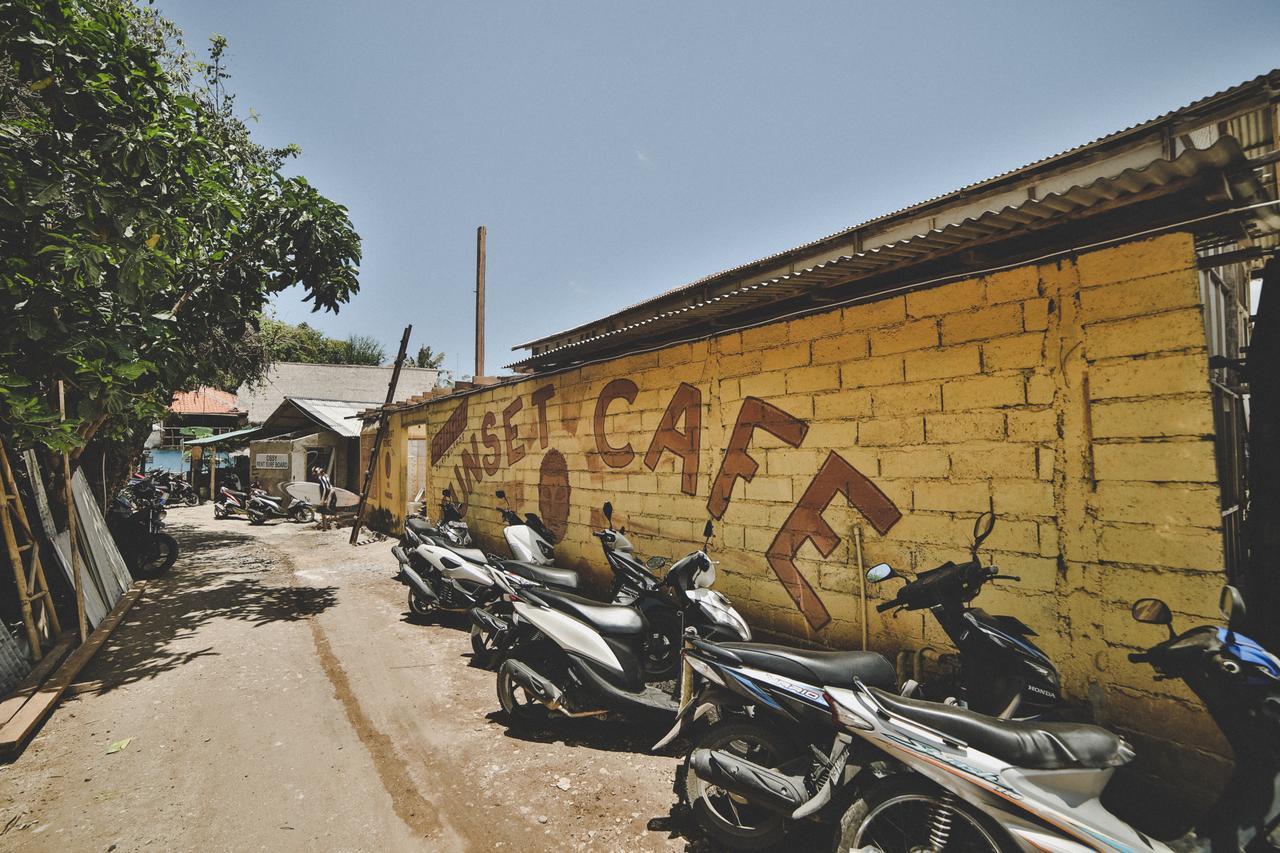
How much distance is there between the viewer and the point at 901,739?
6.46ft

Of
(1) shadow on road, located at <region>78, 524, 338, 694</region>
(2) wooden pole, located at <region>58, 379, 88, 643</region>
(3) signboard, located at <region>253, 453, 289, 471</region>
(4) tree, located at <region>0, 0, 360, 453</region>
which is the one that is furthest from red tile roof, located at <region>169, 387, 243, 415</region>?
(4) tree, located at <region>0, 0, 360, 453</region>

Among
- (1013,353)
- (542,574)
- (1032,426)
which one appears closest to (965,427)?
(1032,426)

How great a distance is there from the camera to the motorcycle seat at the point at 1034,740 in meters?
1.88

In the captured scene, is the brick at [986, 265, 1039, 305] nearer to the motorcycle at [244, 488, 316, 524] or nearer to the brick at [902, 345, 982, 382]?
the brick at [902, 345, 982, 382]

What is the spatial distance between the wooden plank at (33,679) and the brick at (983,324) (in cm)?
639

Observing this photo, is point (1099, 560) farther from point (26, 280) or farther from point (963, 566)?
point (26, 280)

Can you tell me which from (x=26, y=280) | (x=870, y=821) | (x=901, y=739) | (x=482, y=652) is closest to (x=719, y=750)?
(x=870, y=821)

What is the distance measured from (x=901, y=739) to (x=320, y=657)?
16.3ft

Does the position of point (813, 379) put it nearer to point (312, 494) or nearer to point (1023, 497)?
point (1023, 497)

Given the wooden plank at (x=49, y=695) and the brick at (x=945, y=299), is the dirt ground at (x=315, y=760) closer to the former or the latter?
the wooden plank at (x=49, y=695)

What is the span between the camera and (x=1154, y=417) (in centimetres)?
266

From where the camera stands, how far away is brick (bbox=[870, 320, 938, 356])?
348 centimetres

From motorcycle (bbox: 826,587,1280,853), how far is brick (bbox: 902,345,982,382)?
1.70 metres

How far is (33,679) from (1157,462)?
736 cm
